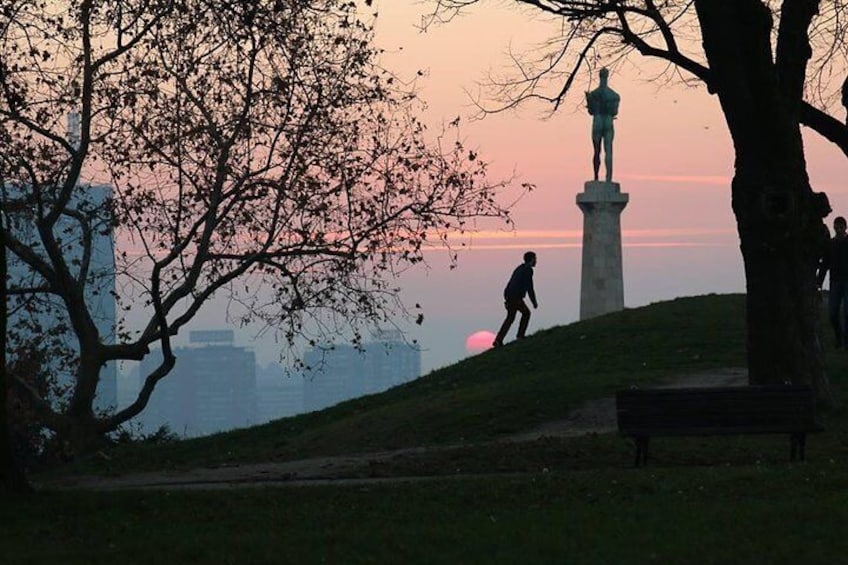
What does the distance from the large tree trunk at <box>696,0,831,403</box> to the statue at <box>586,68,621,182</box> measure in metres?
28.9

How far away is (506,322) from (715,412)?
61.2 ft

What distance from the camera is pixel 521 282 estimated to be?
3688 centimetres

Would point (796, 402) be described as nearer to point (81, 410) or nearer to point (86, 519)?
point (86, 519)

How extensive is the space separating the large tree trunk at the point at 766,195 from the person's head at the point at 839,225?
588cm

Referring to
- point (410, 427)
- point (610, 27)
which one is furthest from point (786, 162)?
point (410, 427)

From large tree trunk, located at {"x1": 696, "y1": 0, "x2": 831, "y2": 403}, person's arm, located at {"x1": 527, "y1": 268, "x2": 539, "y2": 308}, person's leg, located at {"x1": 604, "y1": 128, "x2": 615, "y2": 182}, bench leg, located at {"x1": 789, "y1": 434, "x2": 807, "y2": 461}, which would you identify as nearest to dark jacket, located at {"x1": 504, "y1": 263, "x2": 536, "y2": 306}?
person's arm, located at {"x1": 527, "y1": 268, "x2": 539, "y2": 308}

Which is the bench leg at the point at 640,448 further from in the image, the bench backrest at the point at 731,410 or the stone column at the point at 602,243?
the stone column at the point at 602,243

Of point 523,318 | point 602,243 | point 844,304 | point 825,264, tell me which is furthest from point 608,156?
point 825,264

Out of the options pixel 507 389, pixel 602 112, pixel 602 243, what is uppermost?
pixel 602 112

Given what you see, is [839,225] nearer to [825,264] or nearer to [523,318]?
[825,264]

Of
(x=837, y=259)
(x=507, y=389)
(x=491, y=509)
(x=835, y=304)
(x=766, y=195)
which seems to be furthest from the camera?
(x=835, y=304)

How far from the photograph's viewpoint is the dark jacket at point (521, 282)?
36812 mm

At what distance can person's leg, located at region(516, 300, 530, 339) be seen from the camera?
37531 millimetres

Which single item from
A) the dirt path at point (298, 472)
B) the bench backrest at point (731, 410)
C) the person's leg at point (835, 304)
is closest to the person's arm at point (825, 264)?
the person's leg at point (835, 304)
